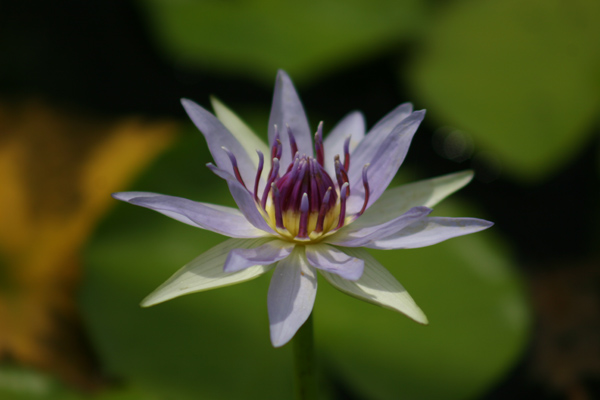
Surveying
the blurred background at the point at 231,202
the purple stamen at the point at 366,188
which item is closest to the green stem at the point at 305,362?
the purple stamen at the point at 366,188

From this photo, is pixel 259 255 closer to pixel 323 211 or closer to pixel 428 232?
pixel 323 211

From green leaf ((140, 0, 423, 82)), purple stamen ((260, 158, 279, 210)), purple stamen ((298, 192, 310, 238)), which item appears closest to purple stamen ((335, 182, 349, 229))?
purple stamen ((298, 192, 310, 238))

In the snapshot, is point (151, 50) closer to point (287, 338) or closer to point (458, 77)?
point (458, 77)

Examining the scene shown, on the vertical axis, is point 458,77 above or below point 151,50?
below

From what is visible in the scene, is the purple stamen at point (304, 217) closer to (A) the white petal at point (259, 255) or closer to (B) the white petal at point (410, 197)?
(A) the white petal at point (259, 255)

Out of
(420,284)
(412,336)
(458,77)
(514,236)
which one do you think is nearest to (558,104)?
(458,77)

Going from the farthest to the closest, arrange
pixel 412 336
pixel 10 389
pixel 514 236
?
pixel 514 236 → pixel 412 336 → pixel 10 389

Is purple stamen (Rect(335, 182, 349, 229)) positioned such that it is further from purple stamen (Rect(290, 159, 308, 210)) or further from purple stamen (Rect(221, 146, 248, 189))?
purple stamen (Rect(221, 146, 248, 189))
